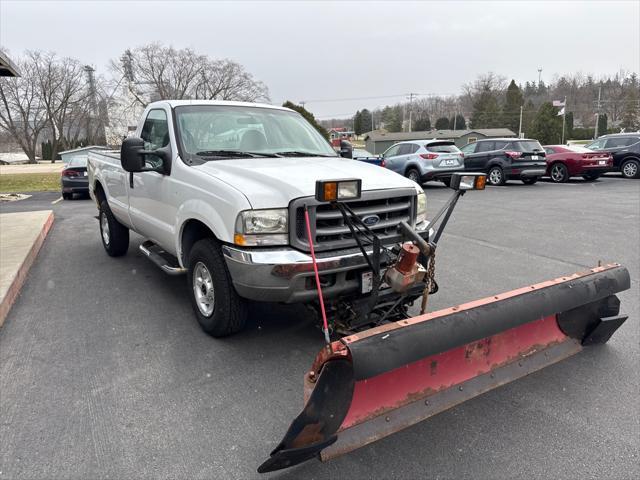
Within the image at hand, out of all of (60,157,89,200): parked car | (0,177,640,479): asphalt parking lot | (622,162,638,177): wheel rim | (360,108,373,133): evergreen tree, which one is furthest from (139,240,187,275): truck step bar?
→ (360,108,373,133): evergreen tree

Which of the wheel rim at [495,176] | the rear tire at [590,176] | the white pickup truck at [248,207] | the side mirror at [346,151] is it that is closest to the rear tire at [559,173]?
the rear tire at [590,176]

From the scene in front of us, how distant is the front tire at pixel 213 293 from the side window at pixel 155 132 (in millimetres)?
1282

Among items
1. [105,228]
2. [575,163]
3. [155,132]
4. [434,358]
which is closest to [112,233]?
[105,228]

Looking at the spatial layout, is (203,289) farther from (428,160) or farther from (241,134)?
(428,160)

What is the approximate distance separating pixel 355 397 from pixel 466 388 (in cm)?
83

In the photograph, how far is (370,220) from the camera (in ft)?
12.2

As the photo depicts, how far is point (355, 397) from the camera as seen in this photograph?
2.60 metres

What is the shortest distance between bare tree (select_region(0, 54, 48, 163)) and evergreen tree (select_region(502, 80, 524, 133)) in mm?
70611

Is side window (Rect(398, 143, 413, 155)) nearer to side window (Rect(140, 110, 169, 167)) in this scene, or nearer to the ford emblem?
side window (Rect(140, 110, 169, 167))

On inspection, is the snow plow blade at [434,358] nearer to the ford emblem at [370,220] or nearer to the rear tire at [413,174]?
the ford emblem at [370,220]

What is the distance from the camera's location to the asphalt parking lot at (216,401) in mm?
2623

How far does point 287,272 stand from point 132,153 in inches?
76.7

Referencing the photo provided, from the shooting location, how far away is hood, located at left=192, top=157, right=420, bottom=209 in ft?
11.3

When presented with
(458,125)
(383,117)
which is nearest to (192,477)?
(458,125)
